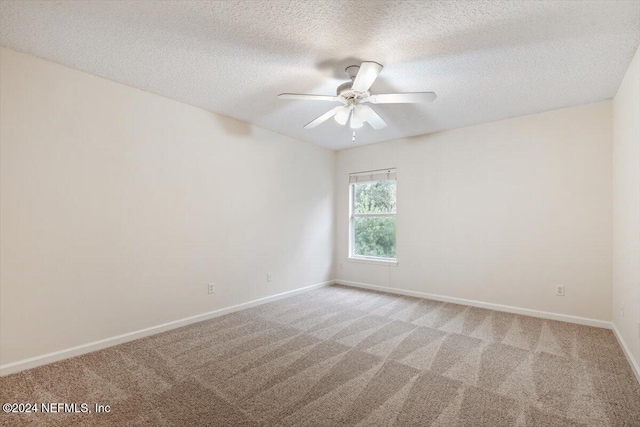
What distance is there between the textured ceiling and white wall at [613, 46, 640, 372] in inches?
9.5

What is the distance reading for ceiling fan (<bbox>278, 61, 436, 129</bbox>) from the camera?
2320 millimetres

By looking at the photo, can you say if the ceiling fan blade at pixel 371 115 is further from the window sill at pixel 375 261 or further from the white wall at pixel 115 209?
the window sill at pixel 375 261

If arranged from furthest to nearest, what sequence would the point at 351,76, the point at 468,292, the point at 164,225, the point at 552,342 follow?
the point at 468,292 < the point at 164,225 < the point at 552,342 < the point at 351,76

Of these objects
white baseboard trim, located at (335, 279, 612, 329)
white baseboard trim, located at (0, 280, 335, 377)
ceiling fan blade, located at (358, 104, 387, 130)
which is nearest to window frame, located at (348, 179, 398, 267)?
white baseboard trim, located at (335, 279, 612, 329)

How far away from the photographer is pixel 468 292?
4137 mm

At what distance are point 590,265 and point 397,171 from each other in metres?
2.64

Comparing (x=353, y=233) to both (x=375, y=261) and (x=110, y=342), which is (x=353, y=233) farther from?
(x=110, y=342)

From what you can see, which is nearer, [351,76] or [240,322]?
[351,76]

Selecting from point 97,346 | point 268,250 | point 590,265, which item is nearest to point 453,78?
point 590,265

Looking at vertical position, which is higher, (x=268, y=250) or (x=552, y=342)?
(x=268, y=250)

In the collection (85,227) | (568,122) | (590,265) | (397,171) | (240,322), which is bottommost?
(240,322)

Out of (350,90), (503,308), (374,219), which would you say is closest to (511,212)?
(503,308)

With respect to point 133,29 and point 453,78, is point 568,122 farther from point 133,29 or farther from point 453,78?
point 133,29

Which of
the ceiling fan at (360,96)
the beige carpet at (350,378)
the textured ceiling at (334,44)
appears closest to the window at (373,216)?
the beige carpet at (350,378)
